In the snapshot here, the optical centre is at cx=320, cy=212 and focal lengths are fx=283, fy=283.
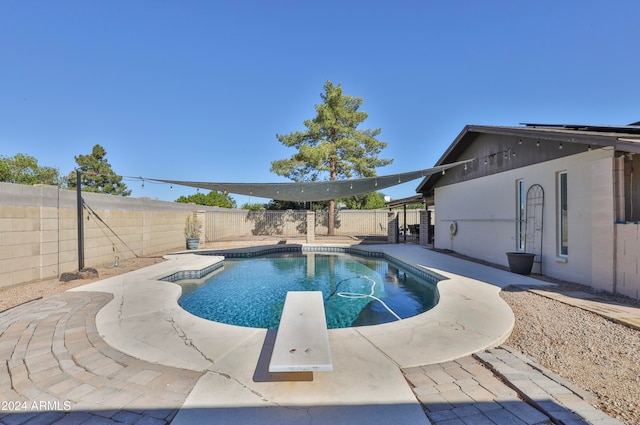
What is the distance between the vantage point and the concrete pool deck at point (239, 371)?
195 centimetres

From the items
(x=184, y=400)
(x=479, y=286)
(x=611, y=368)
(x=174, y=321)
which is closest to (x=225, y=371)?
(x=184, y=400)

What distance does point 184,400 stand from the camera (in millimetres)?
2064

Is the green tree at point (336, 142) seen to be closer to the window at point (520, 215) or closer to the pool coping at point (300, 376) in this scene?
the window at point (520, 215)

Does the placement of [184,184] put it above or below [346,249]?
above

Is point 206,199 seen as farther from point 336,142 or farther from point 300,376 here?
point 300,376

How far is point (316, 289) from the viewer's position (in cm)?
691

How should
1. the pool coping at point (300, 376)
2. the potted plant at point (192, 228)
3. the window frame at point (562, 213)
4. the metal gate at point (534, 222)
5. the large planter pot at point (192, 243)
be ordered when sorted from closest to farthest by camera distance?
the pool coping at point (300, 376) < the window frame at point (562, 213) < the metal gate at point (534, 222) < the large planter pot at point (192, 243) < the potted plant at point (192, 228)

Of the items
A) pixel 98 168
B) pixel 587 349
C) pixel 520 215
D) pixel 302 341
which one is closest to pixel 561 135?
pixel 520 215

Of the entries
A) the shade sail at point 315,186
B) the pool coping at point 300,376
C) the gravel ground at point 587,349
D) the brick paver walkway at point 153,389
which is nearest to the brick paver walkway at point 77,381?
the brick paver walkway at point 153,389

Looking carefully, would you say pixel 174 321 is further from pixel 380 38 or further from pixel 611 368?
pixel 380 38

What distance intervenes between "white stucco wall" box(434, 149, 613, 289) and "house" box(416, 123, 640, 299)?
0.07 ft

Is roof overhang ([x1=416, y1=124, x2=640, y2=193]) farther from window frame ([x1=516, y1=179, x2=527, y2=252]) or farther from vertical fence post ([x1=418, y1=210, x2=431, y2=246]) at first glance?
vertical fence post ([x1=418, y1=210, x2=431, y2=246])

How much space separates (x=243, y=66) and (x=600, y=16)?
11640 mm

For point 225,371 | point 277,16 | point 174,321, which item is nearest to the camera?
point 225,371
